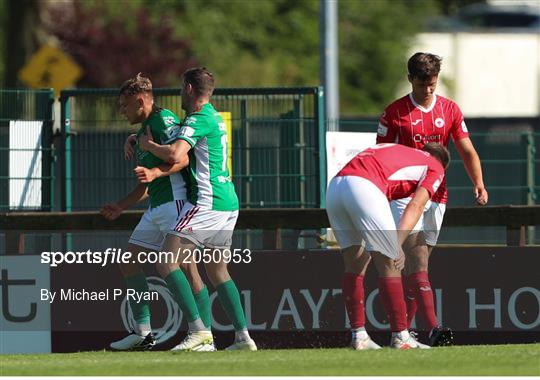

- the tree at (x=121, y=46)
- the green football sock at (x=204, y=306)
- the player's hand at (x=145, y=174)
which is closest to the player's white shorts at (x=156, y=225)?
the player's hand at (x=145, y=174)

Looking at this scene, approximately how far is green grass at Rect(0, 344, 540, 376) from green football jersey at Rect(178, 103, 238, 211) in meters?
1.09

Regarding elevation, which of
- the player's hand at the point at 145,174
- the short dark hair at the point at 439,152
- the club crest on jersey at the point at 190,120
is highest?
the club crest on jersey at the point at 190,120

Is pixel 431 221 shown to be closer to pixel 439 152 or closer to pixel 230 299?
pixel 439 152

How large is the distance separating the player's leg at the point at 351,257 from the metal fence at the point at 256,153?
8.95 ft

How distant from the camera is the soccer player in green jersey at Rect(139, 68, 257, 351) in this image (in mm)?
11227

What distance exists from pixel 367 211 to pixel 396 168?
Answer: 408 millimetres

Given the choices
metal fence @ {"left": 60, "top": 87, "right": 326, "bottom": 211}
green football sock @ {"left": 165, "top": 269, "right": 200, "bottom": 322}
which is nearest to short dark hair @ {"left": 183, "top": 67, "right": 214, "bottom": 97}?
green football sock @ {"left": 165, "top": 269, "right": 200, "bottom": 322}

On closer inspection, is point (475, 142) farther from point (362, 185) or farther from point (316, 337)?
point (362, 185)

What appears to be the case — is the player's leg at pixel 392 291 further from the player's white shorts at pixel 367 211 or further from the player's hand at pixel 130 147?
the player's hand at pixel 130 147

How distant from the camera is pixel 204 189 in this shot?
11.3m

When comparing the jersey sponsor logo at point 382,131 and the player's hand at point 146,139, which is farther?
the jersey sponsor logo at point 382,131

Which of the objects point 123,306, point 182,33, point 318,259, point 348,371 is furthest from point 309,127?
point 182,33

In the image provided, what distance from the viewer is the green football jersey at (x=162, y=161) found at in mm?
11469

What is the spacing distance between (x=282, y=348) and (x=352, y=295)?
5.76ft
